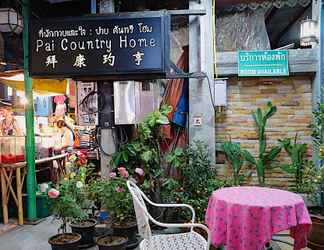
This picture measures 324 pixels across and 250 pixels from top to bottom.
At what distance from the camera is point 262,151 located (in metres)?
5.22

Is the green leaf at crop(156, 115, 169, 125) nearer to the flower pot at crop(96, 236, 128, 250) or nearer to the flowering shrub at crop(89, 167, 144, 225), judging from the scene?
the flowering shrub at crop(89, 167, 144, 225)

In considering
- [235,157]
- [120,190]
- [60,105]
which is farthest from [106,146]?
[60,105]

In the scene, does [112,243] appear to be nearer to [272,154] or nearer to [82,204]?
[82,204]

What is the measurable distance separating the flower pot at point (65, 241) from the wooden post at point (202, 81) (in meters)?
2.27

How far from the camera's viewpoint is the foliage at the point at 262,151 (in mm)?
5180

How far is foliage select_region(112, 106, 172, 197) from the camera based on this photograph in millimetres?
4953

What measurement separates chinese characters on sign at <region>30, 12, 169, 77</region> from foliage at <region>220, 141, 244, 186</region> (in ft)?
5.93

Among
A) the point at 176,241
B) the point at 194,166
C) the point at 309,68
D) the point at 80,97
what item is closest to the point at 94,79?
the point at 80,97

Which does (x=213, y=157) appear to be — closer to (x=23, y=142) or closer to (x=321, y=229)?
(x=321, y=229)

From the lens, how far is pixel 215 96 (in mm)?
5277

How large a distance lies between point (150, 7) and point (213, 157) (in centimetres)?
285

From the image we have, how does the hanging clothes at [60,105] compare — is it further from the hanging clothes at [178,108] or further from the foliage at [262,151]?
the foliage at [262,151]

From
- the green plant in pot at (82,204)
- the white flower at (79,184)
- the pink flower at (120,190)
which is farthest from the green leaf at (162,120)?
the white flower at (79,184)

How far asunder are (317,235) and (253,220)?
1775 millimetres
